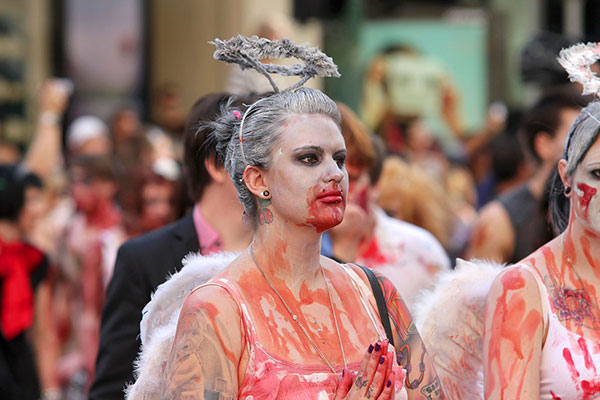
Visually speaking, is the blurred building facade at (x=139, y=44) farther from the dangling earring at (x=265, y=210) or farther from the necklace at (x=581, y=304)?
the dangling earring at (x=265, y=210)

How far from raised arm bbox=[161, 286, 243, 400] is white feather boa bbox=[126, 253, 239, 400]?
275mm

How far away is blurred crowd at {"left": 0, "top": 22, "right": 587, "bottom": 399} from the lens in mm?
5535

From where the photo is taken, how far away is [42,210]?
853cm

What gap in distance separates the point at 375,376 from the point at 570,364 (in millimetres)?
824

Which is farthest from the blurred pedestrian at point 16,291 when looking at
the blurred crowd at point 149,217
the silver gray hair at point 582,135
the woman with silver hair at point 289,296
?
the silver gray hair at point 582,135

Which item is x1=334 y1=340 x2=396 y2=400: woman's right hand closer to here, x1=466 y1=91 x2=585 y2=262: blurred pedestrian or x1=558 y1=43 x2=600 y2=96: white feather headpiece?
x1=558 y1=43 x2=600 y2=96: white feather headpiece

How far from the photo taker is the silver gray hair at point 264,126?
11.2 ft

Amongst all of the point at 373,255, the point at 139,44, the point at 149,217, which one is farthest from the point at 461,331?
the point at 139,44

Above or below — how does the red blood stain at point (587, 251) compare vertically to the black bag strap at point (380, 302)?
above

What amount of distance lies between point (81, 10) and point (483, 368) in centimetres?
1063

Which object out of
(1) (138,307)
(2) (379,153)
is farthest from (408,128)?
(1) (138,307)

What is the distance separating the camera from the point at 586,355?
144 inches

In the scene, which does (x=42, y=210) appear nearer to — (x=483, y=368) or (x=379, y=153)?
(x=379, y=153)

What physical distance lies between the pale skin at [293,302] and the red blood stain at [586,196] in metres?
0.74
